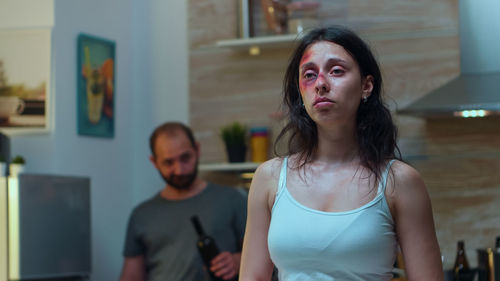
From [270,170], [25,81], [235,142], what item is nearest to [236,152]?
[235,142]

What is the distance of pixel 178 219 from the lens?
10.4ft

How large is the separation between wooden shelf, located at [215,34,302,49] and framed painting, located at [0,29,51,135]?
77cm

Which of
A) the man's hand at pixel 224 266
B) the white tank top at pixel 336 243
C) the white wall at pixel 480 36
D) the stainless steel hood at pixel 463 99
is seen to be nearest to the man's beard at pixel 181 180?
the man's hand at pixel 224 266

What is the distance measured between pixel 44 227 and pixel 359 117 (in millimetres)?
1982

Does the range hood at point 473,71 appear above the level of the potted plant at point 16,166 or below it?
above

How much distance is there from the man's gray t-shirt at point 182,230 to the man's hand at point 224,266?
0.17m

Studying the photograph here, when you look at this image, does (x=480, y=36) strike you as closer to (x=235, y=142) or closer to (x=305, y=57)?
(x=235, y=142)

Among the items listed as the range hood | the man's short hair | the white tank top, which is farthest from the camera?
the man's short hair

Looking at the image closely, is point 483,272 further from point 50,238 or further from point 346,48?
point 346,48

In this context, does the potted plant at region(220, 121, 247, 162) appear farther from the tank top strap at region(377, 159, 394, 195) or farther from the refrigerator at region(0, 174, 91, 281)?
the tank top strap at region(377, 159, 394, 195)

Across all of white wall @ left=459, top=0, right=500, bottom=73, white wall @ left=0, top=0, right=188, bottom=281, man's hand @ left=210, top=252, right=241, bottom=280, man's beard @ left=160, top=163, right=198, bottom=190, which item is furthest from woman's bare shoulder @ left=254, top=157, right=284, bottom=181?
white wall @ left=459, top=0, right=500, bottom=73

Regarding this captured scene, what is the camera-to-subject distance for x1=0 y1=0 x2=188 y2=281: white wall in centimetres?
320

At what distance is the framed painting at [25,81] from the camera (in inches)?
124

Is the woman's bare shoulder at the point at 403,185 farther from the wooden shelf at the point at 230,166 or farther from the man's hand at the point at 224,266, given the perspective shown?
the wooden shelf at the point at 230,166
